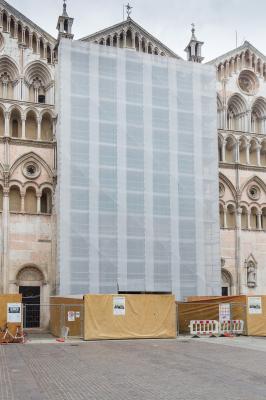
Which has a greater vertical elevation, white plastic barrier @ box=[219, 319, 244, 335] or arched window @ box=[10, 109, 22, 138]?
arched window @ box=[10, 109, 22, 138]

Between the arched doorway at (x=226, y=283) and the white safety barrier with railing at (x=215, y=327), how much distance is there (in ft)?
40.4

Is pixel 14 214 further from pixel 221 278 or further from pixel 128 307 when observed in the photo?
pixel 221 278

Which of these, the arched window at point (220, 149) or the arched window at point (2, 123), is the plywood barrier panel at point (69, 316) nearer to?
the arched window at point (2, 123)

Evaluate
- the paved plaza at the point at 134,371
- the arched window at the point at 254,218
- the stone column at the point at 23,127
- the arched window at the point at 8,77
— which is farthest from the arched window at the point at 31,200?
the arched window at the point at 254,218

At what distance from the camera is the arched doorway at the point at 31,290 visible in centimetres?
3881

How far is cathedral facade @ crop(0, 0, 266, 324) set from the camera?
3941 cm

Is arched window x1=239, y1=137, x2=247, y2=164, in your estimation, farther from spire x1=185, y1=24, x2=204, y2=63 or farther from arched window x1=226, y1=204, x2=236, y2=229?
spire x1=185, y1=24, x2=204, y2=63

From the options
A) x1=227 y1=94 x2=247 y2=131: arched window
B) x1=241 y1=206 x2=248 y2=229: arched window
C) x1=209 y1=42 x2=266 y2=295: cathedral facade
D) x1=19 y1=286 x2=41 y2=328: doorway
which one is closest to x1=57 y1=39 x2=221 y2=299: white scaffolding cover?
x1=19 y1=286 x2=41 y2=328: doorway

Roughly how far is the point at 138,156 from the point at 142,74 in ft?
19.9

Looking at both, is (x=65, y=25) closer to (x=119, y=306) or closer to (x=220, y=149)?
(x=220, y=149)

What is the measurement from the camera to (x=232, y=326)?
32719 millimetres

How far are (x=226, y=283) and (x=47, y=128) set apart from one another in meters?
17.6

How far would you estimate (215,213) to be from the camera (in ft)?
141

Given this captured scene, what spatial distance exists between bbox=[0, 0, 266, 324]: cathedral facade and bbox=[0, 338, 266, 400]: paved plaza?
38.7 ft
